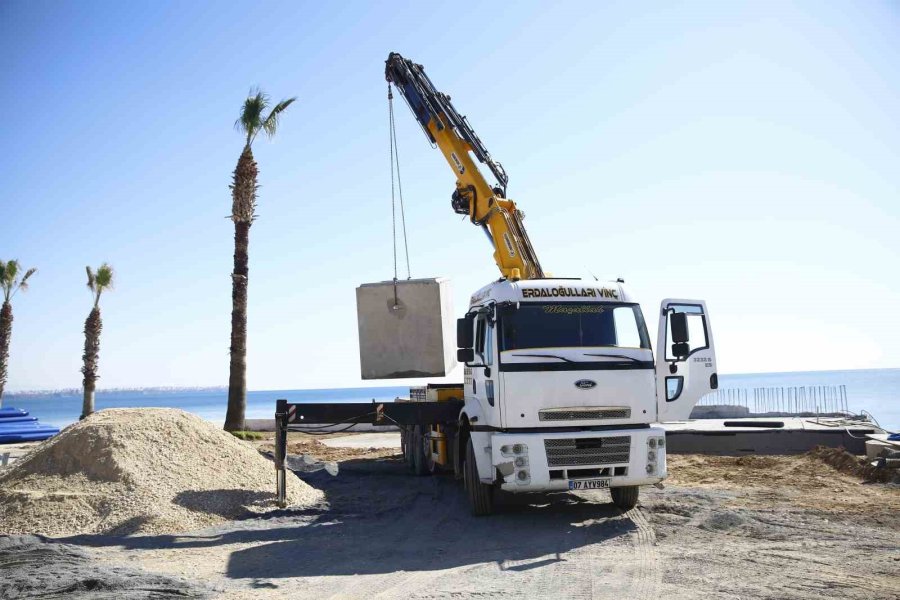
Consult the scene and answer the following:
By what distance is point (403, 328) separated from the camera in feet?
51.2

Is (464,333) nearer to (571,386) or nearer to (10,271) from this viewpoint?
(571,386)

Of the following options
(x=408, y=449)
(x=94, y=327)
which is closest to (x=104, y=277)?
(x=94, y=327)

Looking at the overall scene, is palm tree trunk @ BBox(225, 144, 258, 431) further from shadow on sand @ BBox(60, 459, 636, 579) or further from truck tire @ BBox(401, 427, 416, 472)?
shadow on sand @ BBox(60, 459, 636, 579)

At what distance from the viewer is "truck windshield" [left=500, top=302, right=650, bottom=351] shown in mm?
10766

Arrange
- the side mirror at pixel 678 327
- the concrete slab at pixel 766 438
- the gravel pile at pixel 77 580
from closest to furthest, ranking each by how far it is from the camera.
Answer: the gravel pile at pixel 77 580, the side mirror at pixel 678 327, the concrete slab at pixel 766 438

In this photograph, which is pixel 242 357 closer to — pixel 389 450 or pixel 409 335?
pixel 389 450

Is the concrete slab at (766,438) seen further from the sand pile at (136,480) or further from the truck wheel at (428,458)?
the sand pile at (136,480)

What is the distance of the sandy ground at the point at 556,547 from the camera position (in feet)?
24.7

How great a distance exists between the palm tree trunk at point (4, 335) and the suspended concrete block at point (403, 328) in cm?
3294

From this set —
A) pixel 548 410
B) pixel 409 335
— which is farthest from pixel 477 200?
pixel 548 410

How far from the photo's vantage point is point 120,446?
1230cm

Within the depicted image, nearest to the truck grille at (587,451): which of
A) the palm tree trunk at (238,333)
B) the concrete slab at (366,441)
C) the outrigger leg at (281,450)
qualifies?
the outrigger leg at (281,450)

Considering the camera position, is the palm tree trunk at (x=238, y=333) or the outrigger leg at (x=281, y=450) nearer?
the outrigger leg at (x=281, y=450)

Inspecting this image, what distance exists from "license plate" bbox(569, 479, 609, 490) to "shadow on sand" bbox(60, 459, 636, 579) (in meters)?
0.56
